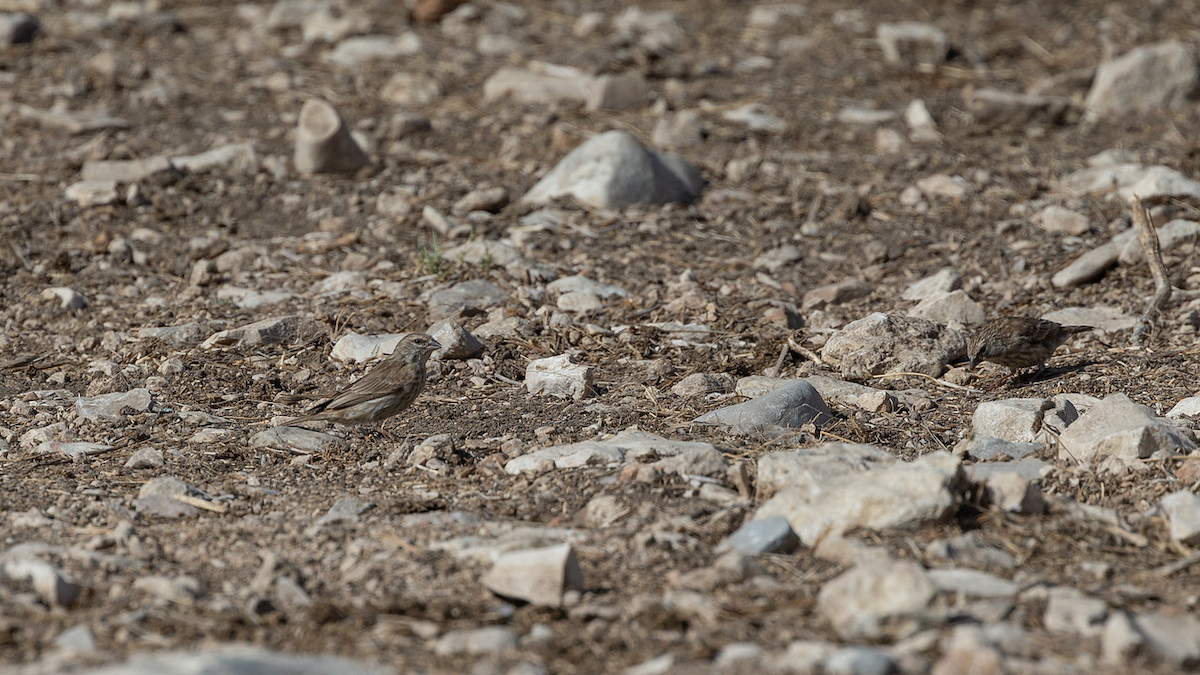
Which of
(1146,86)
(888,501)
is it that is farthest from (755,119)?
(888,501)

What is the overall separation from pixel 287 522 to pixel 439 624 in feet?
4.12

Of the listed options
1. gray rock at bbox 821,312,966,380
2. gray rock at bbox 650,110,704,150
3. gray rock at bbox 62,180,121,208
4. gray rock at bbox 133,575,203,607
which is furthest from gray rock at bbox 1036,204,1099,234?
gray rock at bbox 62,180,121,208

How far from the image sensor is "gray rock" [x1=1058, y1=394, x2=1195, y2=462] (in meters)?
5.30

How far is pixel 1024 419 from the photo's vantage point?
584 centimetres

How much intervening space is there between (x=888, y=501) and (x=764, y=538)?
1.56 ft

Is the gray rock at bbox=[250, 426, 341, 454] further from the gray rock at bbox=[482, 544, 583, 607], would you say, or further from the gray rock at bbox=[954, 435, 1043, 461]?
the gray rock at bbox=[954, 435, 1043, 461]

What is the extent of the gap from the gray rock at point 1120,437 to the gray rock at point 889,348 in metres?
1.64

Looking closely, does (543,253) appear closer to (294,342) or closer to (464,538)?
(294,342)

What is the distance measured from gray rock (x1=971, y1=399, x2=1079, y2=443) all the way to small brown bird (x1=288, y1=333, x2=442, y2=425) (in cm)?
280

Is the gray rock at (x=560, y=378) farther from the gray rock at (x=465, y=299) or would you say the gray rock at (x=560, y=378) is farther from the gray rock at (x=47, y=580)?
the gray rock at (x=47, y=580)

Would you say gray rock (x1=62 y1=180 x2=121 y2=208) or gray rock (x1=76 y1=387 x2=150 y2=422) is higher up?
gray rock (x1=76 y1=387 x2=150 y2=422)

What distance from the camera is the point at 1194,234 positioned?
8.74m

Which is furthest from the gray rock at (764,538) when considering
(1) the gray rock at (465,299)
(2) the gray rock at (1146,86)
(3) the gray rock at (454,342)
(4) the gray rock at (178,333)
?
(2) the gray rock at (1146,86)

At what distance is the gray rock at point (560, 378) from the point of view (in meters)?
6.77
